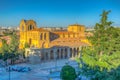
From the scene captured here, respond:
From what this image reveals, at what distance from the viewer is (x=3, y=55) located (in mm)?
36188

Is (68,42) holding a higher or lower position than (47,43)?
higher

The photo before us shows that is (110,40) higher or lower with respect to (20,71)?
higher

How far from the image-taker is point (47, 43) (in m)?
47.1

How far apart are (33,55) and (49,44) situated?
7.96 m

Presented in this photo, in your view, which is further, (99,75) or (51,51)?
(51,51)

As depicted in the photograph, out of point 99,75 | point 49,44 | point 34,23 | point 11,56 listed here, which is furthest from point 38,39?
point 99,75

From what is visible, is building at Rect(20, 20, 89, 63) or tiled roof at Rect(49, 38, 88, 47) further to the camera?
tiled roof at Rect(49, 38, 88, 47)

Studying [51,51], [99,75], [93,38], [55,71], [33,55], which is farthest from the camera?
[51,51]

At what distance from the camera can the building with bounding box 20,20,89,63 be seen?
4203cm

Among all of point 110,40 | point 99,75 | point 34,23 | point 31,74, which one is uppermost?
point 34,23

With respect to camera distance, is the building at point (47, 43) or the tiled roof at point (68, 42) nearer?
the building at point (47, 43)

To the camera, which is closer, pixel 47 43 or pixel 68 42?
pixel 47 43

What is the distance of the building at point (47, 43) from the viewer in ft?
138

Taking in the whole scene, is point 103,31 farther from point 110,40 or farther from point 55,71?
point 55,71
